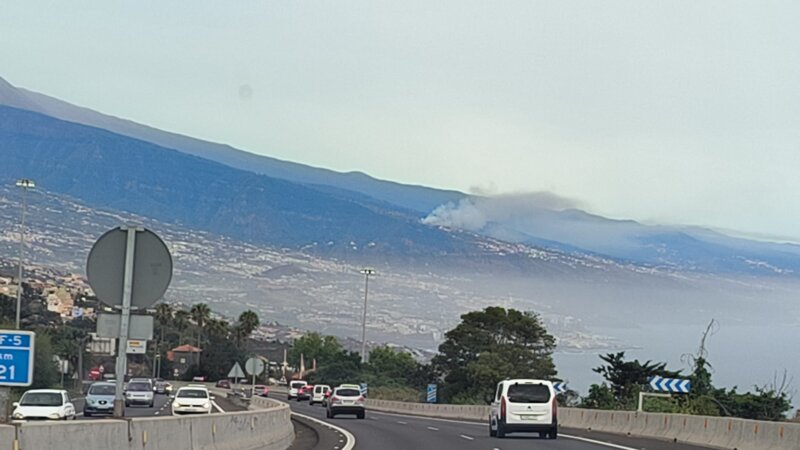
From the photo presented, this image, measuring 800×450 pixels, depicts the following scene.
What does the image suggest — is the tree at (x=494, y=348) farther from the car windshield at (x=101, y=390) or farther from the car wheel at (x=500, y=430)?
the car wheel at (x=500, y=430)

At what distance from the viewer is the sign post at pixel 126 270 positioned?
16.8 metres

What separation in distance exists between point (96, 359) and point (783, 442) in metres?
146

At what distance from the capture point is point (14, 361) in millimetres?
17391

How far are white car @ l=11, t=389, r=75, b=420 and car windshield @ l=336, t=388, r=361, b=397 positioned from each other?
1801 centimetres

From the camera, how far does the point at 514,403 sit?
38500 millimetres

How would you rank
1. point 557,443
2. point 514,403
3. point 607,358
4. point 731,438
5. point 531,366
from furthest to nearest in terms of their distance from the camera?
point 531,366 < point 607,358 < point 514,403 < point 557,443 < point 731,438

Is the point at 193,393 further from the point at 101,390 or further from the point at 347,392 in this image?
the point at 347,392

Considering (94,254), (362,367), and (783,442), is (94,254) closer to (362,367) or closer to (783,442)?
(783,442)

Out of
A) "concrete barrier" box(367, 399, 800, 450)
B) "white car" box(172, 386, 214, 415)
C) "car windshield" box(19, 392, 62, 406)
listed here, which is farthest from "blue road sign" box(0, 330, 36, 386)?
"white car" box(172, 386, 214, 415)

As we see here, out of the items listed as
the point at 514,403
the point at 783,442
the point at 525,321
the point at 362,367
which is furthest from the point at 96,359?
the point at 783,442

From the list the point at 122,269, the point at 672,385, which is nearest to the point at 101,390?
the point at 672,385

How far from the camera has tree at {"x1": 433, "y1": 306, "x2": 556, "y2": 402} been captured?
116 metres

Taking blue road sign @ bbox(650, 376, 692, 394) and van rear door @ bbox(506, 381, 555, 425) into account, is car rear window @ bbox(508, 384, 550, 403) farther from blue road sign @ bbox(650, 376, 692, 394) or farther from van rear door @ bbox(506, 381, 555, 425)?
blue road sign @ bbox(650, 376, 692, 394)

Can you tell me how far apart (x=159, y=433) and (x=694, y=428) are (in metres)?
20.3
